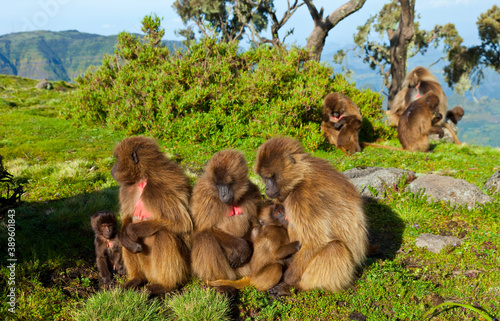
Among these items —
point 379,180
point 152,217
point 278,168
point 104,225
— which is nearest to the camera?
point 278,168

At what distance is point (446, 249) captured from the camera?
4.82 m

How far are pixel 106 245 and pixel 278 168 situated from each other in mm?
2415

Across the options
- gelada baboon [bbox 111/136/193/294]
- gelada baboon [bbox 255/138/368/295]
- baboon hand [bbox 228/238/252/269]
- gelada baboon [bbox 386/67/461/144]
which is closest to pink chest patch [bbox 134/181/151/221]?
gelada baboon [bbox 111/136/193/294]

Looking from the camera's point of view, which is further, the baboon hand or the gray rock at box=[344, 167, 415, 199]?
the gray rock at box=[344, 167, 415, 199]

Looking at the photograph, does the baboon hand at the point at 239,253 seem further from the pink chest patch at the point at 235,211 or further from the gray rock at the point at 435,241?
the gray rock at the point at 435,241

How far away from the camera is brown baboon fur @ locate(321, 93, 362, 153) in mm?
10641

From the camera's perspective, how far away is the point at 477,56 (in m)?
30.4

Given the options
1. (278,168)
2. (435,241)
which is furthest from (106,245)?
(435,241)

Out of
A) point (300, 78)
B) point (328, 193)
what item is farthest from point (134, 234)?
point (300, 78)

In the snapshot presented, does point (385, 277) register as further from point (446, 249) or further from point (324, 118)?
point (324, 118)

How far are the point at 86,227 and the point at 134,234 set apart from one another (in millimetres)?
1947

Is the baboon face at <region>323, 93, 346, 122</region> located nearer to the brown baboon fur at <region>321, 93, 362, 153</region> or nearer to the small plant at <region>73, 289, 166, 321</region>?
the brown baboon fur at <region>321, 93, 362, 153</region>

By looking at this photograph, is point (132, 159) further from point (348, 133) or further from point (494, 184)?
point (348, 133)

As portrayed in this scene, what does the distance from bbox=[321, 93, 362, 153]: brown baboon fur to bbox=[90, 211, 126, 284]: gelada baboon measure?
305 inches
